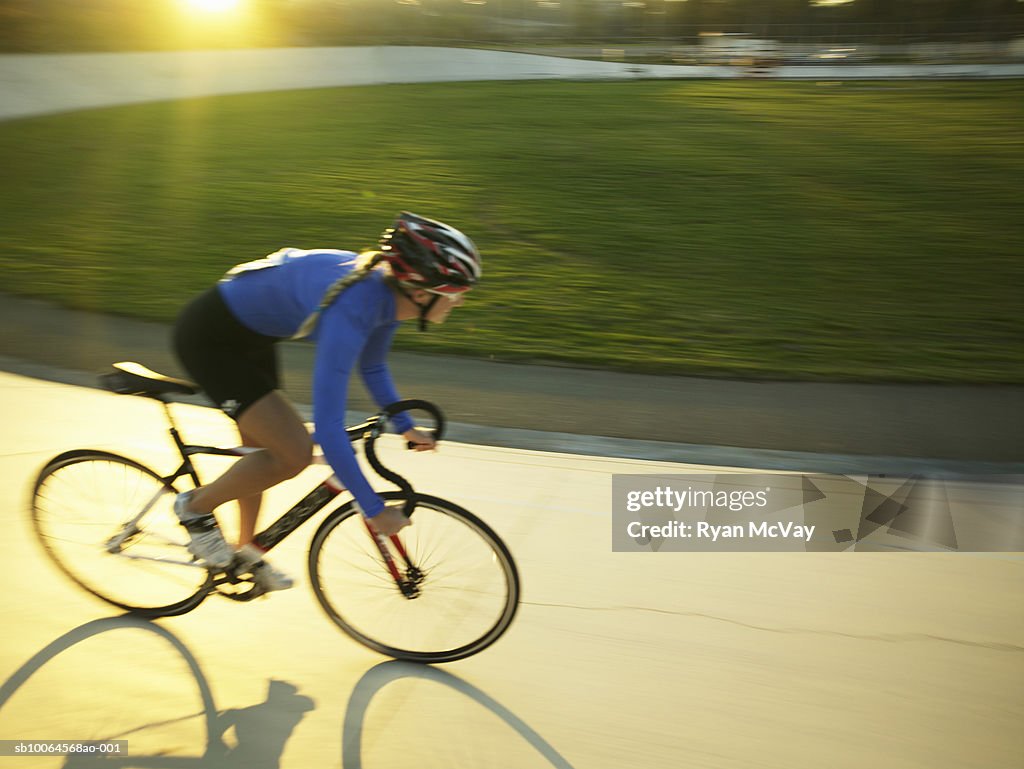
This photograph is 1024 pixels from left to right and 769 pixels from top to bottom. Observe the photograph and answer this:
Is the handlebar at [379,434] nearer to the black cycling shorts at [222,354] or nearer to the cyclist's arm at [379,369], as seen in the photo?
the cyclist's arm at [379,369]

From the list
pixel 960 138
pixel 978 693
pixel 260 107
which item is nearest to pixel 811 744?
pixel 978 693

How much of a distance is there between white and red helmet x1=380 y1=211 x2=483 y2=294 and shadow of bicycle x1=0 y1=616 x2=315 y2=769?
5.02ft

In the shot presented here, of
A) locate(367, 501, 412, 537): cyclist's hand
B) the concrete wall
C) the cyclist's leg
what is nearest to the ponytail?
the cyclist's leg

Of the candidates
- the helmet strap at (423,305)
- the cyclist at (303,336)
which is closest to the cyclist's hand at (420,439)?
the cyclist at (303,336)

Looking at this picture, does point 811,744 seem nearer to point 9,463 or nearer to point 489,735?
point 489,735

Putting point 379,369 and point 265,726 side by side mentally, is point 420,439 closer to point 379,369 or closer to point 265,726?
point 379,369

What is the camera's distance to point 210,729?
2.85 metres

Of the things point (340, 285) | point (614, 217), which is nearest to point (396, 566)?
point (340, 285)

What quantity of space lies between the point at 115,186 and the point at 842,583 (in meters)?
11.8

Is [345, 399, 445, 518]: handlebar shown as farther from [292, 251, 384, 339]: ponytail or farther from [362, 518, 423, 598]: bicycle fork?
[292, 251, 384, 339]: ponytail

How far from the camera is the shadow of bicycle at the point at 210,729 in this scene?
2701mm

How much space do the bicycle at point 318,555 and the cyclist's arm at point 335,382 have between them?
0.94 ft

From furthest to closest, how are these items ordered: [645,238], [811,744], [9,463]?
1. [645,238]
2. [9,463]
3. [811,744]

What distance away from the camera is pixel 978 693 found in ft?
10.3
